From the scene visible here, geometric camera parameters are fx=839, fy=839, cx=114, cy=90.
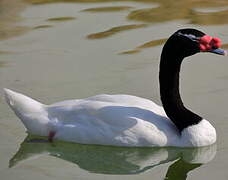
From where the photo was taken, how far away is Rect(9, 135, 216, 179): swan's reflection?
22.9ft

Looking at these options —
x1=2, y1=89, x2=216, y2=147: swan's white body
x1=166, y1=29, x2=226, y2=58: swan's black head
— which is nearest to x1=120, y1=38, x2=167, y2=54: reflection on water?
x1=2, y1=89, x2=216, y2=147: swan's white body

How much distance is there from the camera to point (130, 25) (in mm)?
10742

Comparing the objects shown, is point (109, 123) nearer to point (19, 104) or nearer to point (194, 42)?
point (19, 104)

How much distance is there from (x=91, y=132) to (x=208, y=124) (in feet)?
3.33

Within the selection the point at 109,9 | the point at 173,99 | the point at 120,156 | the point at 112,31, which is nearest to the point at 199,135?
the point at 173,99

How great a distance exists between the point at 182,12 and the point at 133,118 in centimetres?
431

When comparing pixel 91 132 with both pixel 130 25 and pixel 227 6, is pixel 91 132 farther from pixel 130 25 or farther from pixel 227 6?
pixel 227 6

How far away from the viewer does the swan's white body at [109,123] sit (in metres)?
7.15

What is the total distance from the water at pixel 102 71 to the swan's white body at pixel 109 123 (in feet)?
0.32

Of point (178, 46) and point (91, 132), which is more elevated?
point (178, 46)

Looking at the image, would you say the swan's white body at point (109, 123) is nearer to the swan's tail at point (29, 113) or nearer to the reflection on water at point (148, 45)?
the swan's tail at point (29, 113)

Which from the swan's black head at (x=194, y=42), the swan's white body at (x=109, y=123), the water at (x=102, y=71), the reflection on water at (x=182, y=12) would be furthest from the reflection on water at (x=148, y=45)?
the swan's black head at (x=194, y=42)

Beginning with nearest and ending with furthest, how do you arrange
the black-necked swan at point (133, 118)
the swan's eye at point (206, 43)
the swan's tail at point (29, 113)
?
the swan's eye at point (206, 43), the black-necked swan at point (133, 118), the swan's tail at point (29, 113)

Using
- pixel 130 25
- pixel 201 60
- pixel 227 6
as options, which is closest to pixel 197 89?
pixel 201 60
